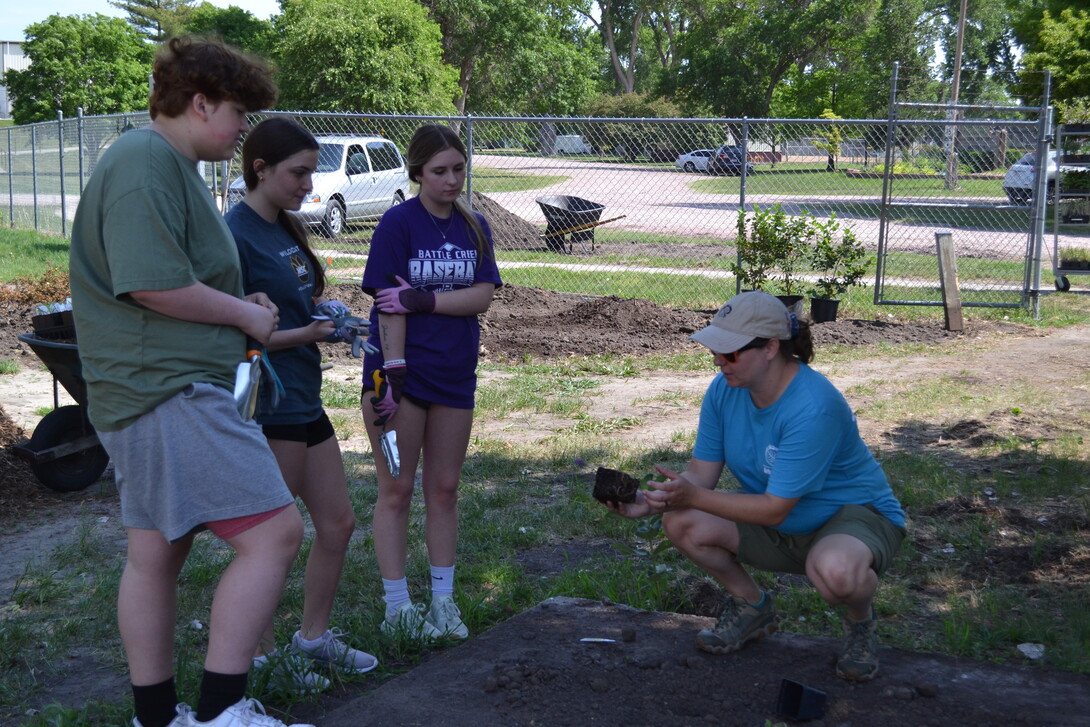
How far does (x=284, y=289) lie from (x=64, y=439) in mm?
3141

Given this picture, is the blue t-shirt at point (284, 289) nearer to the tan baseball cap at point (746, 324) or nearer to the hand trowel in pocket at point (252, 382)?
the hand trowel in pocket at point (252, 382)

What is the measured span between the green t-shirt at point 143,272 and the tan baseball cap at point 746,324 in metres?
1.45

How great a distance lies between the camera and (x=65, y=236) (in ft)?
58.7

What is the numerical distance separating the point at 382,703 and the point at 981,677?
1938mm

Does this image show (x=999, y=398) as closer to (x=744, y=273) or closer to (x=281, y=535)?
(x=744, y=273)

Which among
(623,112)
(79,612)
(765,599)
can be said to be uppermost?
(623,112)

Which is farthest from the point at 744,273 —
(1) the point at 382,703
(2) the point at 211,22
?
(2) the point at 211,22

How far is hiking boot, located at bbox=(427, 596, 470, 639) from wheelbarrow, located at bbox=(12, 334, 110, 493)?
8.30 ft

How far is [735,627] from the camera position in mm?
3568

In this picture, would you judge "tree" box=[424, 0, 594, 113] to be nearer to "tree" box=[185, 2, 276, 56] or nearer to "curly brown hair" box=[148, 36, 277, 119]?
"tree" box=[185, 2, 276, 56]

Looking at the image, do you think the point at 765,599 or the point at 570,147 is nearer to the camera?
the point at 765,599

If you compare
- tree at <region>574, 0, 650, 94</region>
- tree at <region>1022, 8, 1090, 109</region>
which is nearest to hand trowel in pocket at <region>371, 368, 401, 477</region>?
tree at <region>1022, 8, 1090, 109</region>

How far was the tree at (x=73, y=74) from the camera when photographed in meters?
39.3

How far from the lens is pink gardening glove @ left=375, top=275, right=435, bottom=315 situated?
3703 mm
